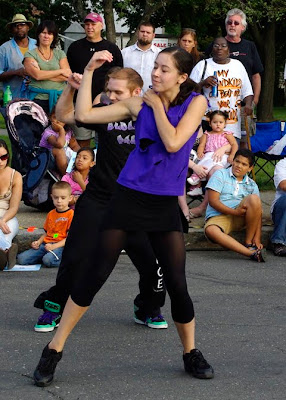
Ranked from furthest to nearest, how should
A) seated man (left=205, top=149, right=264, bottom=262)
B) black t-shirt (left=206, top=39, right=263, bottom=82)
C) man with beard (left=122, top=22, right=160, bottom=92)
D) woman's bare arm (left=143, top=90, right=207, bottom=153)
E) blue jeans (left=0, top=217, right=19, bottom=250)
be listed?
black t-shirt (left=206, top=39, right=263, bottom=82)
man with beard (left=122, top=22, right=160, bottom=92)
seated man (left=205, top=149, right=264, bottom=262)
blue jeans (left=0, top=217, right=19, bottom=250)
woman's bare arm (left=143, top=90, right=207, bottom=153)

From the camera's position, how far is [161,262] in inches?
198

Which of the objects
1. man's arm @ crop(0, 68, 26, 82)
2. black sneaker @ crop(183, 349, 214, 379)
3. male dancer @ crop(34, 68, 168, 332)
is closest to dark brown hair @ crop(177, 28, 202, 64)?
man's arm @ crop(0, 68, 26, 82)

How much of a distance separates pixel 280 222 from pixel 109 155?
3.62 meters

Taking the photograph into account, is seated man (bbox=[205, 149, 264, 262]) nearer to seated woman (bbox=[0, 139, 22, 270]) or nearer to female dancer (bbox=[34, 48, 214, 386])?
seated woman (bbox=[0, 139, 22, 270])

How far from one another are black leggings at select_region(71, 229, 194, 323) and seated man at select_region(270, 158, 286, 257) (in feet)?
13.7

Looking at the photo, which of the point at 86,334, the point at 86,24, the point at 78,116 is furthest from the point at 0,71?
the point at 78,116

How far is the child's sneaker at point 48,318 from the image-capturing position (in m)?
6.11

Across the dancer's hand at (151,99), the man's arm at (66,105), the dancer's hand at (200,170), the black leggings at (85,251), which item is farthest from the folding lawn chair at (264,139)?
the dancer's hand at (151,99)

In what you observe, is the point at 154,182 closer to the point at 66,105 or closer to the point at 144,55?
the point at 66,105

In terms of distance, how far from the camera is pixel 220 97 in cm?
1047

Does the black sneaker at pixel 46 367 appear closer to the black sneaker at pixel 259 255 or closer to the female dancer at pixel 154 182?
the female dancer at pixel 154 182

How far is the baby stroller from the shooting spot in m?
10.0

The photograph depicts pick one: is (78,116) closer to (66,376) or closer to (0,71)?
→ (66,376)

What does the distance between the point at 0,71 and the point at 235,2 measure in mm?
16073
